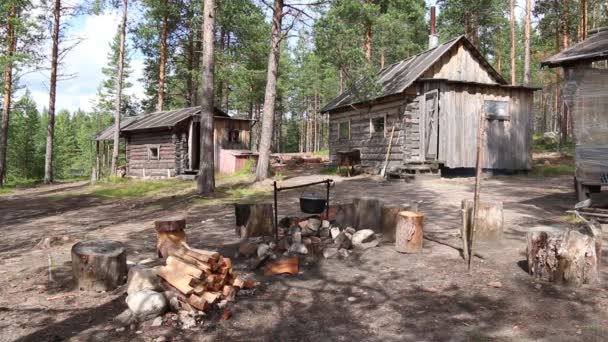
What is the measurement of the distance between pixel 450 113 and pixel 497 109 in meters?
2.22

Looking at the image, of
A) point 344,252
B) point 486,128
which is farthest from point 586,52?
point 486,128

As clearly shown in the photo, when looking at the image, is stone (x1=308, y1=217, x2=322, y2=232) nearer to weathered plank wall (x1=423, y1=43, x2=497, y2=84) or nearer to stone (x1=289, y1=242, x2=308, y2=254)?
stone (x1=289, y1=242, x2=308, y2=254)

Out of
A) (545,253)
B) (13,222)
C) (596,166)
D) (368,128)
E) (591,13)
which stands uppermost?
(591,13)

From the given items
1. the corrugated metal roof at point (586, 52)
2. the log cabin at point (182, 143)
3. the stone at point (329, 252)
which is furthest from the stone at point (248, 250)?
the log cabin at point (182, 143)

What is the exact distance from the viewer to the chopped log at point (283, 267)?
18.5 feet

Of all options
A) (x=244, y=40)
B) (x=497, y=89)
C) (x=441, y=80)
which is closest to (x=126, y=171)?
(x=244, y=40)

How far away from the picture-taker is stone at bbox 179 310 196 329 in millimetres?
4062

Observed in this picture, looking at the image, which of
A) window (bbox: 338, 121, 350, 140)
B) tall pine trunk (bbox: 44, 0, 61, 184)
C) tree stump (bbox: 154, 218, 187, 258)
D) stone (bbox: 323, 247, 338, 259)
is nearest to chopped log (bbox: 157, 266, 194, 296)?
tree stump (bbox: 154, 218, 187, 258)

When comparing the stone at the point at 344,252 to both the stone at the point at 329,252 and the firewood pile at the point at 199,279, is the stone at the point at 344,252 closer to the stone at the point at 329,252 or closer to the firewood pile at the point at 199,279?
the stone at the point at 329,252

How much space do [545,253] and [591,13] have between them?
122 ft

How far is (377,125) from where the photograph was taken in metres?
19.7

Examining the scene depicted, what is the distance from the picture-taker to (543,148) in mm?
29828

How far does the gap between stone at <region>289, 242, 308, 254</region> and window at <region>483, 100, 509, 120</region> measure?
13526 millimetres

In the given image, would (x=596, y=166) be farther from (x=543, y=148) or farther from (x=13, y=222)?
(x=543, y=148)
